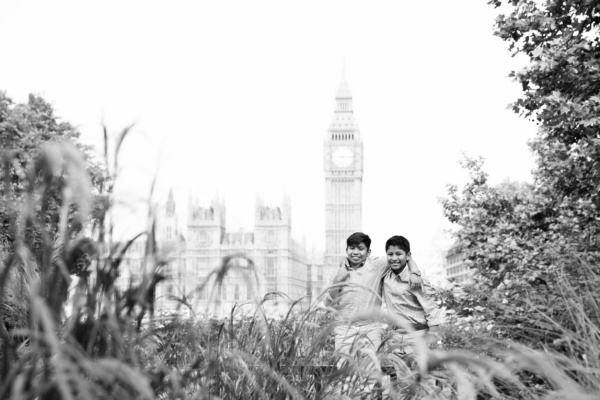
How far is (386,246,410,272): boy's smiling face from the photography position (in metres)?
4.67

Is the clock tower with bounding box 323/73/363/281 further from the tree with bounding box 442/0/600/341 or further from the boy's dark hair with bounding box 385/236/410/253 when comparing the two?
the boy's dark hair with bounding box 385/236/410/253

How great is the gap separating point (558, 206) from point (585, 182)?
1.98m

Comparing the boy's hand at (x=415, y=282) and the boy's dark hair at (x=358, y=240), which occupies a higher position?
the boy's dark hair at (x=358, y=240)

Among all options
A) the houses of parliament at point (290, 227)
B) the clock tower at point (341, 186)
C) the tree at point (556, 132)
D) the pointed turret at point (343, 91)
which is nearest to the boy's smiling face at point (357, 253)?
the tree at point (556, 132)

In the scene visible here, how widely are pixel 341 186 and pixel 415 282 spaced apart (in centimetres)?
9995

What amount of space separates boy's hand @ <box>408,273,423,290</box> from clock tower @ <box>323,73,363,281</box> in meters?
95.6

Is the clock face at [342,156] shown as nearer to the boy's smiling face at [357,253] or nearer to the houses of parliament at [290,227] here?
the houses of parliament at [290,227]

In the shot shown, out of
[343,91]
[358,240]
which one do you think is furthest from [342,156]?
[358,240]

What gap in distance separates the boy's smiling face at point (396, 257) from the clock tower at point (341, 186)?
95503 millimetres

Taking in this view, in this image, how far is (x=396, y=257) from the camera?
468 cm

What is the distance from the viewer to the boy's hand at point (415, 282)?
15.1 feet

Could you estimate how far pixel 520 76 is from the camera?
8516 mm

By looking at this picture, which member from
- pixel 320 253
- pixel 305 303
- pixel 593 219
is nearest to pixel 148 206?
pixel 305 303

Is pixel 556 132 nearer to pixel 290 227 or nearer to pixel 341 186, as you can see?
pixel 290 227
